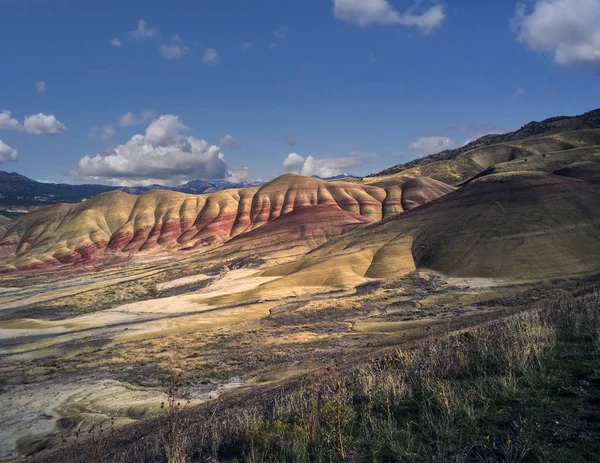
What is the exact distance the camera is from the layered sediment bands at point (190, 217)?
105438 mm

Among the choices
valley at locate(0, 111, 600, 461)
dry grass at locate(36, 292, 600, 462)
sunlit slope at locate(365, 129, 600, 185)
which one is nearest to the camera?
dry grass at locate(36, 292, 600, 462)

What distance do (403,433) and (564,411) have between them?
8.67ft

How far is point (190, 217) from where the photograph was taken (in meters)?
130

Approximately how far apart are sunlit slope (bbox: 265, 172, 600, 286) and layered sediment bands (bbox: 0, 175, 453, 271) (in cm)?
3387

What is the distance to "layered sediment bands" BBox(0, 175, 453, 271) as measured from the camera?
346ft

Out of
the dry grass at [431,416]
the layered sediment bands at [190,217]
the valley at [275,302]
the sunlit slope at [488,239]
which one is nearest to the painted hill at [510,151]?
the layered sediment bands at [190,217]

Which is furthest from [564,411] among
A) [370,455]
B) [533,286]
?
[533,286]

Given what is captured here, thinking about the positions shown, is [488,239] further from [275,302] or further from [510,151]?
[510,151]

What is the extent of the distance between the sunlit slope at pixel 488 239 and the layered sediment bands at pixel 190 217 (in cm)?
3387

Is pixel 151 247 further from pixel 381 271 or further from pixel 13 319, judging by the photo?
pixel 381 271

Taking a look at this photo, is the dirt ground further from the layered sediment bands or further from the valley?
the layered sediment bands

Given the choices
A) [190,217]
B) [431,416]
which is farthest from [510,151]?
[431,416]

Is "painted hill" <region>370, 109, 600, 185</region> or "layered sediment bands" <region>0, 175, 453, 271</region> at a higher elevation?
"painted hill" <region>370, 109, 600, 185</region>

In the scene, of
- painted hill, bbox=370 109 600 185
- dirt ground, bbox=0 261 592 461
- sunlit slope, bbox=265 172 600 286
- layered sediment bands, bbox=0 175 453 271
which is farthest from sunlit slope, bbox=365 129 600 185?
dirt ground, bbox=0 261 592 461
